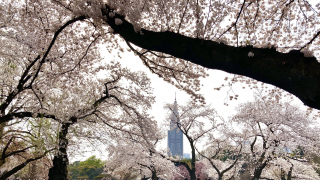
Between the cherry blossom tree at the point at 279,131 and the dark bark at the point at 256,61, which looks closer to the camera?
the dark bark at the point at 256,61

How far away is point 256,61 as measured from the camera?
76.8 inches

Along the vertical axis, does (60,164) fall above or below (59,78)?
below

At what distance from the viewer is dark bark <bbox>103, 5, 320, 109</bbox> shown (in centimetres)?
178

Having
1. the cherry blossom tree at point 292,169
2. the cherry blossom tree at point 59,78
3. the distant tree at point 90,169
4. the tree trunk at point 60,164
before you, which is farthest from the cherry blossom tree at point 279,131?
the distant tree at point 90,169

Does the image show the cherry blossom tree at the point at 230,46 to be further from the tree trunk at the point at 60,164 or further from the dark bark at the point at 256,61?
the tree trunk at the point at 60,164

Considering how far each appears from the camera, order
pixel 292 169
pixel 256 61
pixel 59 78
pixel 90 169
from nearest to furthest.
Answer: pixel 256 61, pixel 59 78, pixel 292 169, pixel 90 169

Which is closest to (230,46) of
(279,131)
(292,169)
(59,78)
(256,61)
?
(256,61)

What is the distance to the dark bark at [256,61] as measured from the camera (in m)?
1.78

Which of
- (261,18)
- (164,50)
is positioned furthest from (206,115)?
(164,50)

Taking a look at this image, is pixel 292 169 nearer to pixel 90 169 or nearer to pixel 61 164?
pixel 61 164

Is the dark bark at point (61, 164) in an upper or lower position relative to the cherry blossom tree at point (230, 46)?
lower

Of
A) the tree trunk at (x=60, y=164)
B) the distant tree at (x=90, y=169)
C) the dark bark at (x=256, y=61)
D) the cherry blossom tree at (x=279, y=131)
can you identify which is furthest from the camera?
the distant tree at (x=90, y=169)

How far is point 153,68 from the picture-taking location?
3.84 meters

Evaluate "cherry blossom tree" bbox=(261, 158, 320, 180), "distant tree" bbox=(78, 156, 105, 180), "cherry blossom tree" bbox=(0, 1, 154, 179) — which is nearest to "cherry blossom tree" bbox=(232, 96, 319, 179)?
"cherry blossom tree" bbox=(261, 158, 320, 180)
